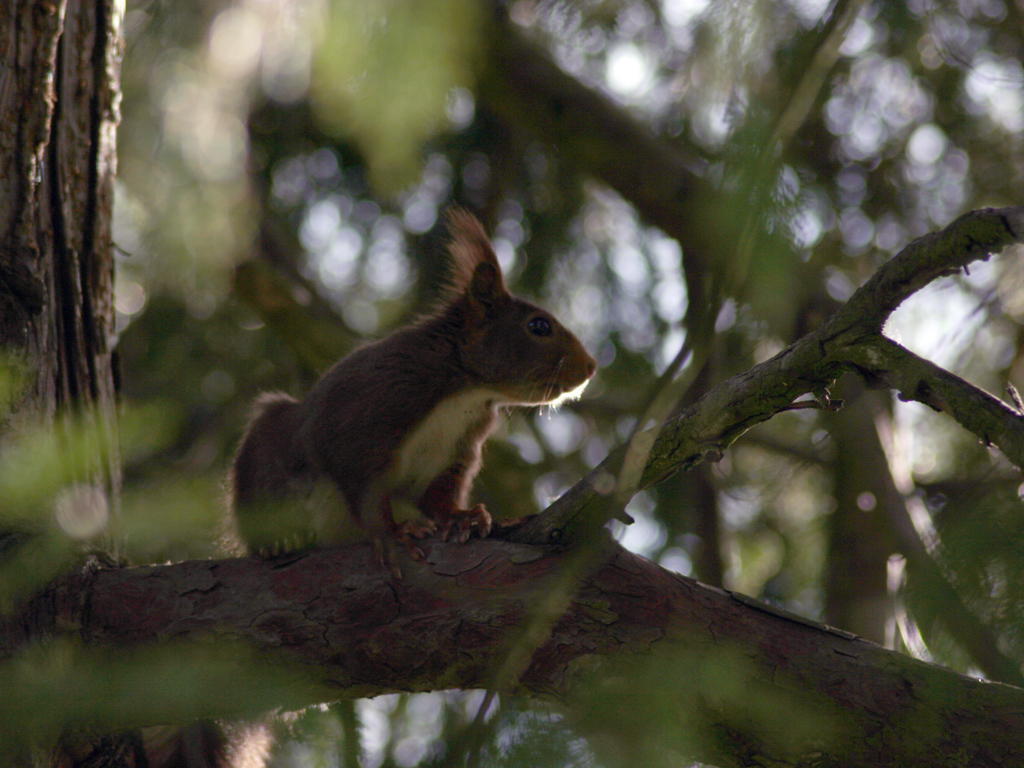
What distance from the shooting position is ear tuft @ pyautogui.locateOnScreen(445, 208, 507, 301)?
11.8 ft

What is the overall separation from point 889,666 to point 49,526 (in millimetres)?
2010

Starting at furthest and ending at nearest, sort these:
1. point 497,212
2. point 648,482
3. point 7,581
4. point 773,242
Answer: point 497,212, point 7,581, point 648,482, point 773,242

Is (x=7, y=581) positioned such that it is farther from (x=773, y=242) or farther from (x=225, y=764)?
(x=773, y=242)

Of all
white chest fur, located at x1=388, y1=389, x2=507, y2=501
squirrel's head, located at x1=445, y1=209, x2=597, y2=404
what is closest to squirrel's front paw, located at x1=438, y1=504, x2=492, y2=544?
white chest fur, located at x1=388, y1=389, x2=507, y2=501

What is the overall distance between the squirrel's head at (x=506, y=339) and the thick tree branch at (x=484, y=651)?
4.12 feet

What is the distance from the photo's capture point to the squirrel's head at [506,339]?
138 inches

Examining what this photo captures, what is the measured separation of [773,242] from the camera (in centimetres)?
92

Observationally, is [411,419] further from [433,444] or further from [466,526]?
[466,526]

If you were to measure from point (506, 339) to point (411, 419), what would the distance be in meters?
0.59

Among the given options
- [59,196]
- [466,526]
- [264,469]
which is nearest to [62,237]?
[59,196]

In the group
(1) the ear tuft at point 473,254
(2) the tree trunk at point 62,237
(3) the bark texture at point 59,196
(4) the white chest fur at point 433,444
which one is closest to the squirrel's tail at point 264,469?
(4) the white chest fur at point 433,444

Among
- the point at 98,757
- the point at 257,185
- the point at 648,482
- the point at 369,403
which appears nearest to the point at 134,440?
the point at 648,482

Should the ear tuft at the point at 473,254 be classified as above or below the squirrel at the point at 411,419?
above

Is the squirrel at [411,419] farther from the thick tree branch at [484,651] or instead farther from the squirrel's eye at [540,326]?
the thick tree branch at [484,651]
